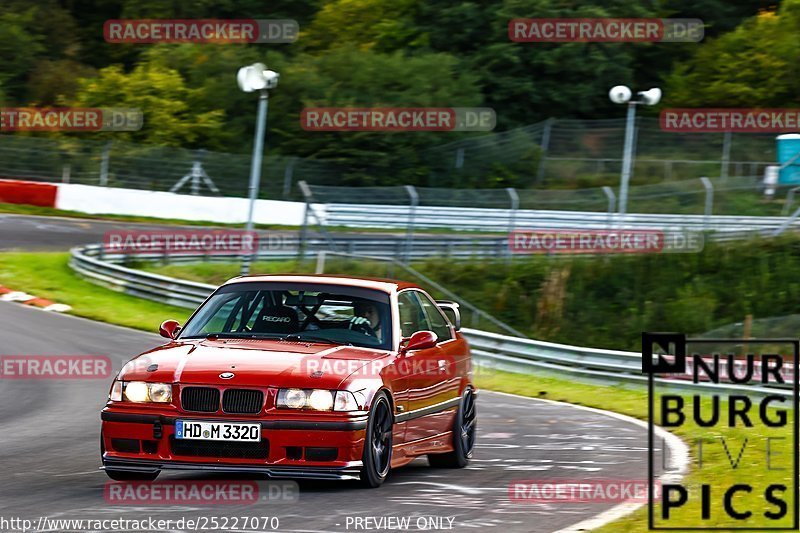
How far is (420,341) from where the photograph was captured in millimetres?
9586

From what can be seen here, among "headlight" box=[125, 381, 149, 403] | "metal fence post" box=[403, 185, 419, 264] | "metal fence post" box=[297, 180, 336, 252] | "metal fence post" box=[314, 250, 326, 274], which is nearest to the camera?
"headlight" box=[125, 381, 149, 403]

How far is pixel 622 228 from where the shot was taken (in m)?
27.3

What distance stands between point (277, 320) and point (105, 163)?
107 feet

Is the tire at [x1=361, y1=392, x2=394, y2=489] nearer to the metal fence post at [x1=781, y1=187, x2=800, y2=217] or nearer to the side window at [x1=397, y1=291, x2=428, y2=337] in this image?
the side window at [x1=397, y1=291, x2=428, y2=337]

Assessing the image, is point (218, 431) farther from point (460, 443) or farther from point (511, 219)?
point (511, 219)

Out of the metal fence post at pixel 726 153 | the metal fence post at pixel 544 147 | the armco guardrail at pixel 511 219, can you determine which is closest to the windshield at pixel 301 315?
the armco guardrail at pixel 511 219

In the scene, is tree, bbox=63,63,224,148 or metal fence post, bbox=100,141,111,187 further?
tree, bbox=63,63,224,148

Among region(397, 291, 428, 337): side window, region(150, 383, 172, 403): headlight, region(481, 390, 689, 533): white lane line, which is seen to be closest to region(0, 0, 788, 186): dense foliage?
region(481, 390, 689, 533): white lane line

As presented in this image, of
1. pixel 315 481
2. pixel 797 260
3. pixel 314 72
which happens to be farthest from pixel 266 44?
pixel 315 481

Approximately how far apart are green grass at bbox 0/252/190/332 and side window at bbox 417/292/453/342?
14026mm

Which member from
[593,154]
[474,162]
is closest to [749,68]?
[593,154]

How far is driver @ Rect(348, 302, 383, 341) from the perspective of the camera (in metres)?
9.56

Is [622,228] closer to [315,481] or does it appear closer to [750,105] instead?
[315,481]

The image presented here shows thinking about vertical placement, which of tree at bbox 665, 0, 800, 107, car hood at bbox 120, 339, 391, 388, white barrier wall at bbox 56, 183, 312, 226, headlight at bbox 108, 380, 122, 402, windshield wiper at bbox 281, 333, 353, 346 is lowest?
headlight at bbox 108, 380, 122, 402
